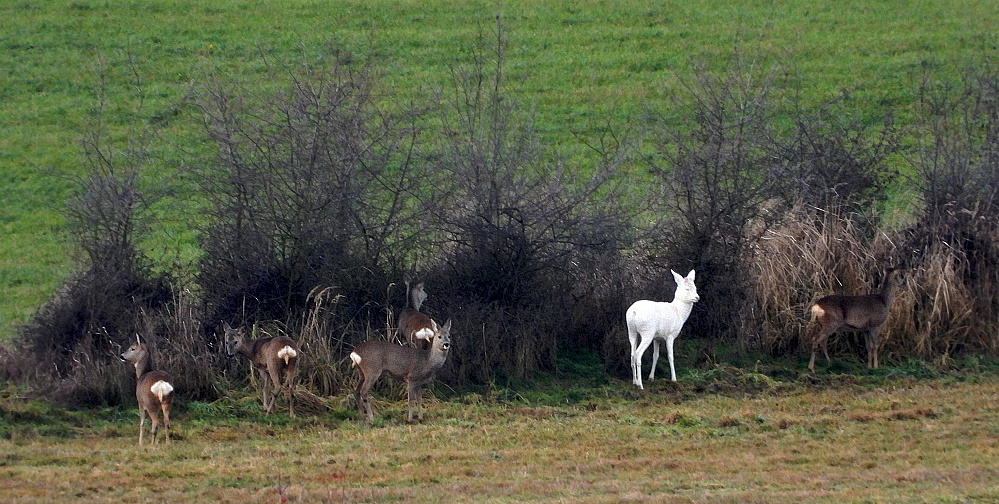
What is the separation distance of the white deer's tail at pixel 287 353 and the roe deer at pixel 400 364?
0.65 meters

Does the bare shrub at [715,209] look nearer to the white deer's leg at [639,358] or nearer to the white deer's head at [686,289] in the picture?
the white deer's head at [686,289]

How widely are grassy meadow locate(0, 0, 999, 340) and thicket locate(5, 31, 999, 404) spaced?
11891mm

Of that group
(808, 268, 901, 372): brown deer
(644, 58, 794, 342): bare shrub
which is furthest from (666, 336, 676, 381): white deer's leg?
(808, 268, 901, 372): brown deer

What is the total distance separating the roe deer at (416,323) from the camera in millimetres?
13867

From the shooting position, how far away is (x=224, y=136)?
14.5 metres

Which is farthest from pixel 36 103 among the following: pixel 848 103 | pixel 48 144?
pixel 848 103

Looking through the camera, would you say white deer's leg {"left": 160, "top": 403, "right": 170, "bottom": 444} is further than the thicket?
No

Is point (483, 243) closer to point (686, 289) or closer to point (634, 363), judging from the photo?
point (634, 363)

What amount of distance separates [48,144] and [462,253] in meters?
17.6

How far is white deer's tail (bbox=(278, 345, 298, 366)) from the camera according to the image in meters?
12.9

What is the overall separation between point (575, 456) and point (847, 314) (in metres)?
5.98

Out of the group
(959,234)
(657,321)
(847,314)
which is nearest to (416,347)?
(657,321)

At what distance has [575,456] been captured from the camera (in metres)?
11.0

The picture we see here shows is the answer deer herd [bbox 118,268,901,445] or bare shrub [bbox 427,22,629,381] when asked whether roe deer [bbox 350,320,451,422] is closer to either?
deer herd [bbox 118,268,901,445]
